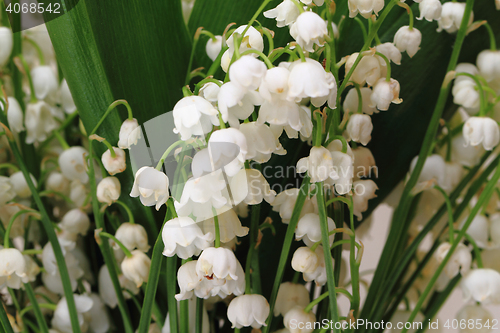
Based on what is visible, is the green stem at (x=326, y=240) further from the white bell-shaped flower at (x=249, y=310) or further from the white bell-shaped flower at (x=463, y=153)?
the white bell-shaped flower at (x=463, y=153)

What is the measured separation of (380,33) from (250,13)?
5.3 inches

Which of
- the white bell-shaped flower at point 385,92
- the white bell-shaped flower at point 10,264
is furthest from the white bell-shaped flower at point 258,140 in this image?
the white bell-shaped flower at point 10,264

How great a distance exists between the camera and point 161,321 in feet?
1.28

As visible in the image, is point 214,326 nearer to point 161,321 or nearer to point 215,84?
point 161,321

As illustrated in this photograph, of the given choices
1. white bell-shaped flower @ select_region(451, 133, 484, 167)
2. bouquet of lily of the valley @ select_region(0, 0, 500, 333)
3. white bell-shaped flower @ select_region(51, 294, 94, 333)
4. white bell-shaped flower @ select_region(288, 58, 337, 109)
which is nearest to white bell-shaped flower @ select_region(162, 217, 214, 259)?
bouquet of lily of the valley @ select_region(0, 0, 500, 333)

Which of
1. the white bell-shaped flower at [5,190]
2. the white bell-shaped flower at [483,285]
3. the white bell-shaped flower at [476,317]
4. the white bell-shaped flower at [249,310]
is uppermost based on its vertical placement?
the white bell-shaped flower at [5,190]

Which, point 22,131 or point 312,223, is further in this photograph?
point 22,131

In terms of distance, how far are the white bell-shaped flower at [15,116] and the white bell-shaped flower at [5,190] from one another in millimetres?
55

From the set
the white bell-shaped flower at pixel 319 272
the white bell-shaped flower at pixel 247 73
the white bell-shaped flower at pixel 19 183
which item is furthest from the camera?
the white bell-shaped flower at pixel 19 183

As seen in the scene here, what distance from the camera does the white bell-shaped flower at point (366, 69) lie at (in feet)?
1.05

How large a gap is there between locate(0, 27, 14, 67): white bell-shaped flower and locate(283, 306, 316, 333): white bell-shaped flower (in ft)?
1.20

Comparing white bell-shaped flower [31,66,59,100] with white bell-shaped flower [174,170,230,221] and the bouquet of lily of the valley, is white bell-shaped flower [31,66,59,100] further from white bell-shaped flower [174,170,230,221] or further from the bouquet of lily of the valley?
white bell-shaped flower [174,170,230,221]

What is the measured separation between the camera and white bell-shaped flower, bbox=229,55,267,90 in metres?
0.23

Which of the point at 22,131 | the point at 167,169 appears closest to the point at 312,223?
the point at 167,169
